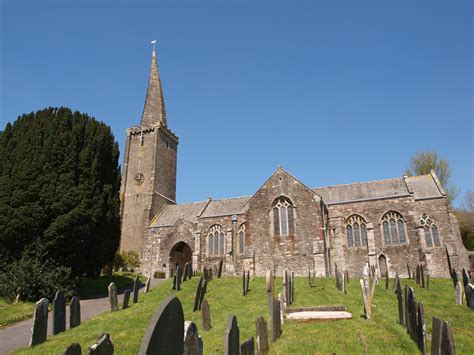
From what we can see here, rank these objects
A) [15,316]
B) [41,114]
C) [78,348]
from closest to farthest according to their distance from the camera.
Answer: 1. [78,348]
2. [15,316]
3. [41,114]

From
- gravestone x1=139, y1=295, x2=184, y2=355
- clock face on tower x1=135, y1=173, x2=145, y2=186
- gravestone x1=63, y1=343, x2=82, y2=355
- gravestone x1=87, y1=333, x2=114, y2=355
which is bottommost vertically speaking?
gravestone x1=63, y1=343, x2=82, y2=355

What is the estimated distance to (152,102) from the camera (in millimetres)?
45875

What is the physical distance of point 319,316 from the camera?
34.4 ft

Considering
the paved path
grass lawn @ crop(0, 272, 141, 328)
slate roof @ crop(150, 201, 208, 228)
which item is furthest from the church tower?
the paved path

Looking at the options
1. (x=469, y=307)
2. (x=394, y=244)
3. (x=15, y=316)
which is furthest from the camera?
(x=394, y=244)

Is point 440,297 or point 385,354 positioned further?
point 440,297

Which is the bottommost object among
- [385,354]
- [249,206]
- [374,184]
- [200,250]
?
[385,354]

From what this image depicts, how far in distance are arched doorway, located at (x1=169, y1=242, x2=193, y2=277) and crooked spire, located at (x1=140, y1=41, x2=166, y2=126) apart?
16.0m

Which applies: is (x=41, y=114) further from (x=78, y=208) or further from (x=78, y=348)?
(x=78, y=348)

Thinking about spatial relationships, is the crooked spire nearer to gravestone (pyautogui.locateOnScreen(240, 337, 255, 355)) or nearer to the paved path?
the paved path

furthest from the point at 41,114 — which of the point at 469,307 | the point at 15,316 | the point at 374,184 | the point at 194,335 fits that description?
the point at 374,184

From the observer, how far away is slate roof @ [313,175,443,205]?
28.2 m

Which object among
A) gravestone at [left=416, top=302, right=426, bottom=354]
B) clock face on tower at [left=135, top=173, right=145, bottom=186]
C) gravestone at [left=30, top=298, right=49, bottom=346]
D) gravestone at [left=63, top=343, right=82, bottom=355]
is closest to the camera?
gravestone at [left=63, top=343, right=82, bottom=355]

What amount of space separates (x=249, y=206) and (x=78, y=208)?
1289 cm
